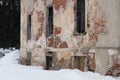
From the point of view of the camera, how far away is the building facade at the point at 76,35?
12.2 meters

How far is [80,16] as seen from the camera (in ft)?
45.7

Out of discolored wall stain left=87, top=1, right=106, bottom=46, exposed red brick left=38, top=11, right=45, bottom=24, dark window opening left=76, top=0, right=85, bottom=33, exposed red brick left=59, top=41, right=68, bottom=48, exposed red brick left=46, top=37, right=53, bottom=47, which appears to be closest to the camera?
discolored wall stain left=87, top=1, right=106, bottom=46

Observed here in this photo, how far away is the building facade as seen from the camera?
1215cm

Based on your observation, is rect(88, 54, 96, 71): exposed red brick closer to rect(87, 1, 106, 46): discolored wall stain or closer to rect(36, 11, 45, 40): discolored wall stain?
rect(87, 1, 106, 46): discolored wall stain

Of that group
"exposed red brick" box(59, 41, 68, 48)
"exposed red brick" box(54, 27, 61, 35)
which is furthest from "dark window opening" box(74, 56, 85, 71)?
"exposed red brick" box(54, 27, 61, 35)

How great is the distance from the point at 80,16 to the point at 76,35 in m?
0.81

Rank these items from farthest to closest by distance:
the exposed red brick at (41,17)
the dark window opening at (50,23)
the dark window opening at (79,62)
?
1. the exposed red brick at (41,17)
2. the dark window opening at (50,23)
3. the dark window opening at (79,62)

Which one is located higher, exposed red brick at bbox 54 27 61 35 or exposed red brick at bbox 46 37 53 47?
exposed red brick at bbox 54 27 61 35

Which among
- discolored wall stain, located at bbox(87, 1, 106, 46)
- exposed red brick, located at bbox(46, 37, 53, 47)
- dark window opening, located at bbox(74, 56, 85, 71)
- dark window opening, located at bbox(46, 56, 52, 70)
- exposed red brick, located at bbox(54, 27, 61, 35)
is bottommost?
dark window opening, located at bbox(46, 56, 52, 70)

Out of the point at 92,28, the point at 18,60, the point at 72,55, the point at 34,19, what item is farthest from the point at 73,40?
the point at 18,60

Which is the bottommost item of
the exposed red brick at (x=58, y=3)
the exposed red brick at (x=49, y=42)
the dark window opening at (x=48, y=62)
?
the dark window opening at (x=48, y=62)

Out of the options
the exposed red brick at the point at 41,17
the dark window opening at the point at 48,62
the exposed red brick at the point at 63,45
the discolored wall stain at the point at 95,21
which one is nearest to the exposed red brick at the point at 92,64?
the discolored wall stain at the point at 95,21

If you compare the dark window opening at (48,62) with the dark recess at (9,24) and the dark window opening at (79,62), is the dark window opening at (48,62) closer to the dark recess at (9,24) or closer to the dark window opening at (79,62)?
the dark window opening at (79,62)

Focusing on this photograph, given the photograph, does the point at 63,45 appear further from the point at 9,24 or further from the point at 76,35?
the point at 9,24
